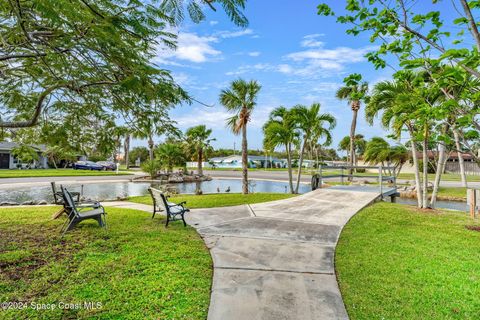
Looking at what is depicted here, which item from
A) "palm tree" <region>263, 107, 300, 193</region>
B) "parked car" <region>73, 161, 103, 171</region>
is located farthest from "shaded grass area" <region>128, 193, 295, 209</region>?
"parked car" <region>73, 161, 103, 171</region>

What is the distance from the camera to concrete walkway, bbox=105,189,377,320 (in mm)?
2992

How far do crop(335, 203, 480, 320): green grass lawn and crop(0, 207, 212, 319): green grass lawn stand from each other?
2041mm

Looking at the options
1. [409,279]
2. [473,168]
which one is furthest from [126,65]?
[473,168]

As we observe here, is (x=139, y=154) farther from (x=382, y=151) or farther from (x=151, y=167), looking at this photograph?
(x=382, y=151)

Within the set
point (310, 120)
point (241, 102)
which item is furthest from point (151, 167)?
Result: point (310, 120)

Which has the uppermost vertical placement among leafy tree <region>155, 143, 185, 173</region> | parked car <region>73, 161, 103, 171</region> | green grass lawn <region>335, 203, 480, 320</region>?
leafy tree <region>155, 143, 185, 173</region>

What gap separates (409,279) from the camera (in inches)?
148

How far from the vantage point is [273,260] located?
4.35m

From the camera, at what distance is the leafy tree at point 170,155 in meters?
29.1

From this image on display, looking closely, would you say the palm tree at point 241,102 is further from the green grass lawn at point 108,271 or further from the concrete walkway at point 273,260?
the green grass lawn at point 108,271

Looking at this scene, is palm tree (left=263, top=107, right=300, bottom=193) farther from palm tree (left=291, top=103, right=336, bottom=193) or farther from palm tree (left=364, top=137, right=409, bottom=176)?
palm tree (left=364, top=137, right=409, bottom=176)

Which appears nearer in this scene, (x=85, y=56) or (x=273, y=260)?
(x=85, y=56)

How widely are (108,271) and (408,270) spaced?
4537mm

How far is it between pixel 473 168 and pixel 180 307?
46.7 meters
